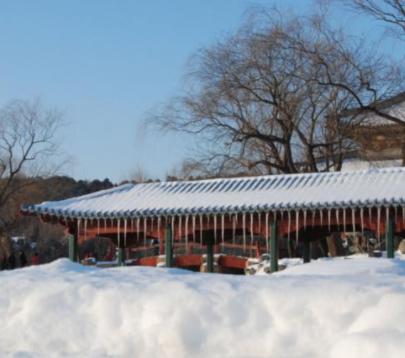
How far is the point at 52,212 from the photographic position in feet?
57.7

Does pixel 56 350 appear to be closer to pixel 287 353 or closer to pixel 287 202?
pixel 287 353

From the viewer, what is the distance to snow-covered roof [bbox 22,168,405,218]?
15711mm

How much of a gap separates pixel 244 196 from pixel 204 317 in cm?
1147

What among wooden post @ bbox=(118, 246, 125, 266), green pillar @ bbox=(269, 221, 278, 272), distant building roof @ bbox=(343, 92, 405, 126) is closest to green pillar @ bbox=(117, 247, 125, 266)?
wooden post @ bbox=(118, 246, 125, 266)

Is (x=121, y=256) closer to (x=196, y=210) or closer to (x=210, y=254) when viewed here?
(x=210, y=254)

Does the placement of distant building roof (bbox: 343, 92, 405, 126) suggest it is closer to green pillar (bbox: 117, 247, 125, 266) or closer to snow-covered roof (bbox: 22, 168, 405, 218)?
snow-covered roof (bbox: 22, 168, 405, 218)

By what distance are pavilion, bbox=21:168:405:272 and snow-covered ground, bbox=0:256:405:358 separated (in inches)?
371

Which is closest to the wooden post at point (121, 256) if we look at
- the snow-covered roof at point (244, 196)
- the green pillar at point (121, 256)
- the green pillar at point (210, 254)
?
the green pillar at point (121, 256)

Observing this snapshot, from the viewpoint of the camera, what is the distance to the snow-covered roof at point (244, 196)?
15711 millimetres

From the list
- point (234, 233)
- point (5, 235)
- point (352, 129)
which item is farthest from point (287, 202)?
point (5, 235)

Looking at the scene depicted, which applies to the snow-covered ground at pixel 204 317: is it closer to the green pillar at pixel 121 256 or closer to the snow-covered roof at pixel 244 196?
the snow-covered roof at pixel 244 196

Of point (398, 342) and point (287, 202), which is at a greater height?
point (287, 202)

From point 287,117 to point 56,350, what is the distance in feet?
65.7

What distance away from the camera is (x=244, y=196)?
55.9ft
